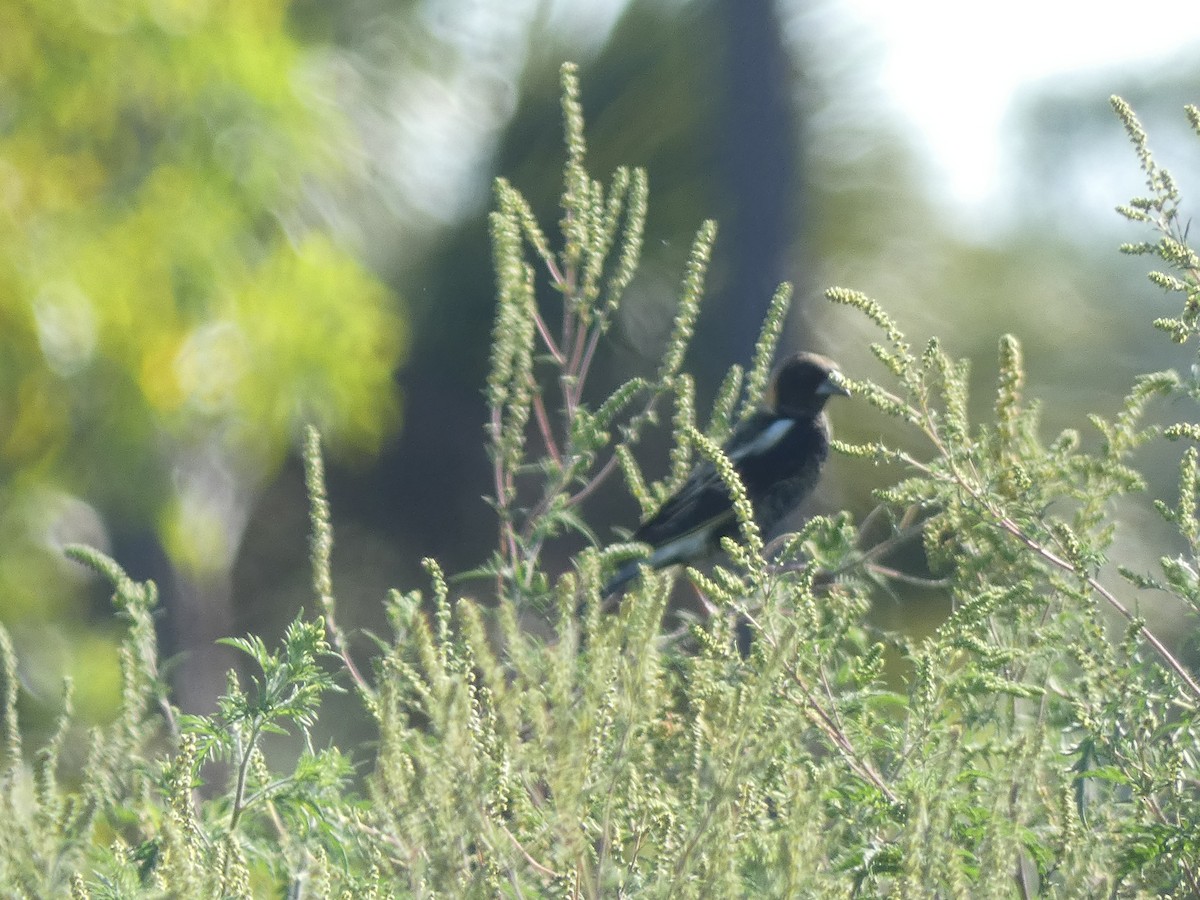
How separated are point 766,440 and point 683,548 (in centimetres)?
60

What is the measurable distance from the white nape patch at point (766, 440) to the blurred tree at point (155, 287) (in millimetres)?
4201

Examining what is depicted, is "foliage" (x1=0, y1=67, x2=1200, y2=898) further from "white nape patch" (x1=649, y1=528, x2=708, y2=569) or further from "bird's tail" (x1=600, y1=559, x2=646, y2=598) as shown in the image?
"white nape patch" (x1=649, y1=528, x2=708, y2=569)

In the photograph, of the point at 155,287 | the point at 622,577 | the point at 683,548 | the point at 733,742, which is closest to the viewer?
the point at 733,742

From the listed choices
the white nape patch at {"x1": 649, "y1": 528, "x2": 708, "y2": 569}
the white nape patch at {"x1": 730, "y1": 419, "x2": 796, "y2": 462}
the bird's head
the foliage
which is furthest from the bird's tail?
the foliage

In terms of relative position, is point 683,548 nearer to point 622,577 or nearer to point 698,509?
point 698,509

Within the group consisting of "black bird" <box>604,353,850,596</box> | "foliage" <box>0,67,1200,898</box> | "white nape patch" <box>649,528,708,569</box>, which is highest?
"foliage" <box>0,67,1200,898</box>

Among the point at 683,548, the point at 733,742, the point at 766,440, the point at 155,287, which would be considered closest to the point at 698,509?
the point at 683,548

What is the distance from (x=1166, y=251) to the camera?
63.9 inches

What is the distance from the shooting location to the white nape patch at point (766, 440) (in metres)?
4.93

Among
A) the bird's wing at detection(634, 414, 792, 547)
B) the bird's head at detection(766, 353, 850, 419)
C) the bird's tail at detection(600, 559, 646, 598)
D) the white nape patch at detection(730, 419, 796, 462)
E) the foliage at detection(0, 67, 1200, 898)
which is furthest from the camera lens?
the bird's head at detection(766, 353, 850, 419)

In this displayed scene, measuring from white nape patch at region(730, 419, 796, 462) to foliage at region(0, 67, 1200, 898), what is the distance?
2.88 m

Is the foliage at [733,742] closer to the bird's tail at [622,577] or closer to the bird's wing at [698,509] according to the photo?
the bird's tail at [622,577]

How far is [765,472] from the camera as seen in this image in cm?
483

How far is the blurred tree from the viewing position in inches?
319
